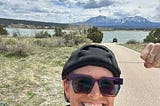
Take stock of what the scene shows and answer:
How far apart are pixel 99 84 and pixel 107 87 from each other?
0.18 ft

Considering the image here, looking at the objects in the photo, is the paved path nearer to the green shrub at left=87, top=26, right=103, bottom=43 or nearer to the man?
the man

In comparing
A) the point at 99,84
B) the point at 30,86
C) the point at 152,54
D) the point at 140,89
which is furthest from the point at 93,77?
the point at 140,89

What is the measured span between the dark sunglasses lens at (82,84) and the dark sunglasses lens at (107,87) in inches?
2.6

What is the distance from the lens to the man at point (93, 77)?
2428mm

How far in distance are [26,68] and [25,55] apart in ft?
22.1

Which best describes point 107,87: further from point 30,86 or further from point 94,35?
point 94,35

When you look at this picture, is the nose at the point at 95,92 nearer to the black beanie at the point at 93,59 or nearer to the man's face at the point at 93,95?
the man's face at the point at 93,95

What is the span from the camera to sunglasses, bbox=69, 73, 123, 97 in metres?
2.43

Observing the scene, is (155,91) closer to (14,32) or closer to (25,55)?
(25,55)

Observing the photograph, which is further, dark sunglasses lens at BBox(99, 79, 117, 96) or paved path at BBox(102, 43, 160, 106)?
paved path at BBox(102, 43, 160, 106)

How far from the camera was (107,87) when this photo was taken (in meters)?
2.44

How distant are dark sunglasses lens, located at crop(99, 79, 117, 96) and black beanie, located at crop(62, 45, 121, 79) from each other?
88 mm

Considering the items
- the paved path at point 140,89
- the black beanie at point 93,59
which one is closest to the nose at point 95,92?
the black beanie at point 93,59

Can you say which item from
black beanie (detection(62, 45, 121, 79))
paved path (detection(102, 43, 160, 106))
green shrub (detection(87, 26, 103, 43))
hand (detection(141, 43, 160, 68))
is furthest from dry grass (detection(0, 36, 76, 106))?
green shrub (detection(87, 26, 103, 43))
